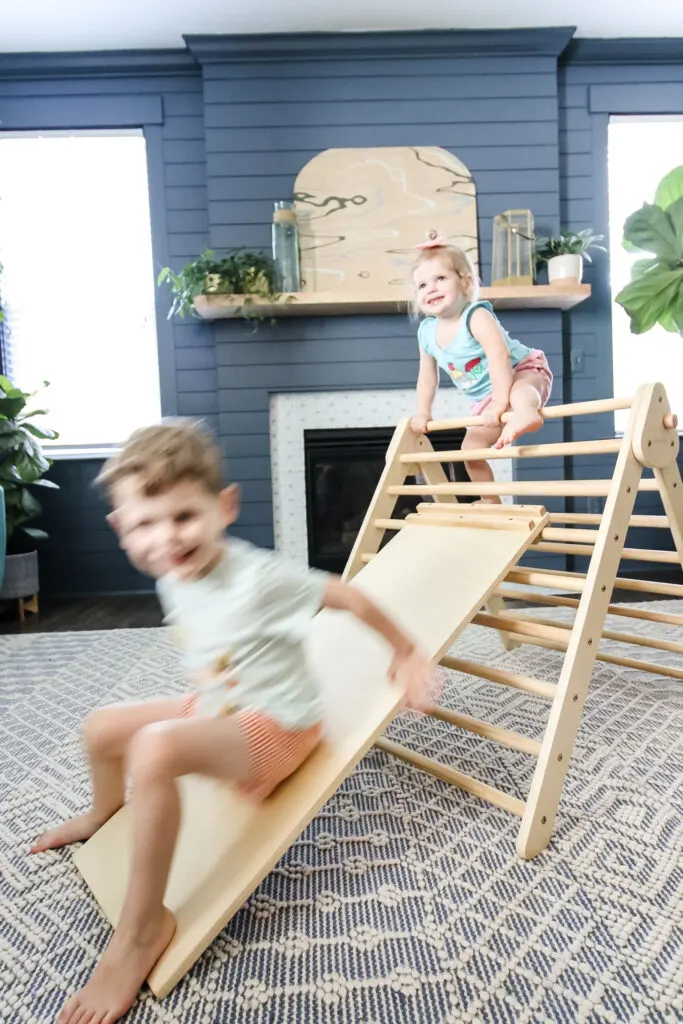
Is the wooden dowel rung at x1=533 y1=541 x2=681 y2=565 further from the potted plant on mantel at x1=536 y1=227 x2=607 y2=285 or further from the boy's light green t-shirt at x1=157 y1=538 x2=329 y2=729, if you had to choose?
the potted plant on mantel at x1=536 y1=227 x2=607 y2=285

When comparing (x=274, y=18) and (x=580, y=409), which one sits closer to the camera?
(x=580, y=409)

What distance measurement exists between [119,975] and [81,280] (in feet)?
11.7

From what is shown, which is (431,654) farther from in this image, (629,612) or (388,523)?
(629,612)

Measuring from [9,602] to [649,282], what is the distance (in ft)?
11.3

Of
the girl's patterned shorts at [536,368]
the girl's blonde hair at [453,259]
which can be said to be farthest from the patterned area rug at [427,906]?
the girl's blonde hair at [453,259]

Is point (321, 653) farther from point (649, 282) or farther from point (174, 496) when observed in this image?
point (649, 282)

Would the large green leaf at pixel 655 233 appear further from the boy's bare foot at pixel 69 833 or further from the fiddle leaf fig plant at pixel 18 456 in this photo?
the boy's bare foot at pixel 69 833

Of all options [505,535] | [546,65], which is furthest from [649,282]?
[505,535]

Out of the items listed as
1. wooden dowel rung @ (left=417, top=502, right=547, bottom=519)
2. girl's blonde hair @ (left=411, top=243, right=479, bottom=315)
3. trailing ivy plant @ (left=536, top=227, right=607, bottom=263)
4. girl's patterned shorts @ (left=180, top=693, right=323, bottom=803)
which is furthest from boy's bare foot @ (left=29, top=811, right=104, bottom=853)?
trailing ivy plant @ (left=536, top=227, right=607, bottom=263)

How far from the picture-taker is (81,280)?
369 cm

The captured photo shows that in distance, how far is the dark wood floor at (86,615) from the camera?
2986mm

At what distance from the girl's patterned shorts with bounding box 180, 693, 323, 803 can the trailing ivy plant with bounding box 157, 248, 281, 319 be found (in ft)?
8.47

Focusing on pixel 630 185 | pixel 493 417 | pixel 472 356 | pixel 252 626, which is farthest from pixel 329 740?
pixel 630 185

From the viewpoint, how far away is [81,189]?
3645mm
